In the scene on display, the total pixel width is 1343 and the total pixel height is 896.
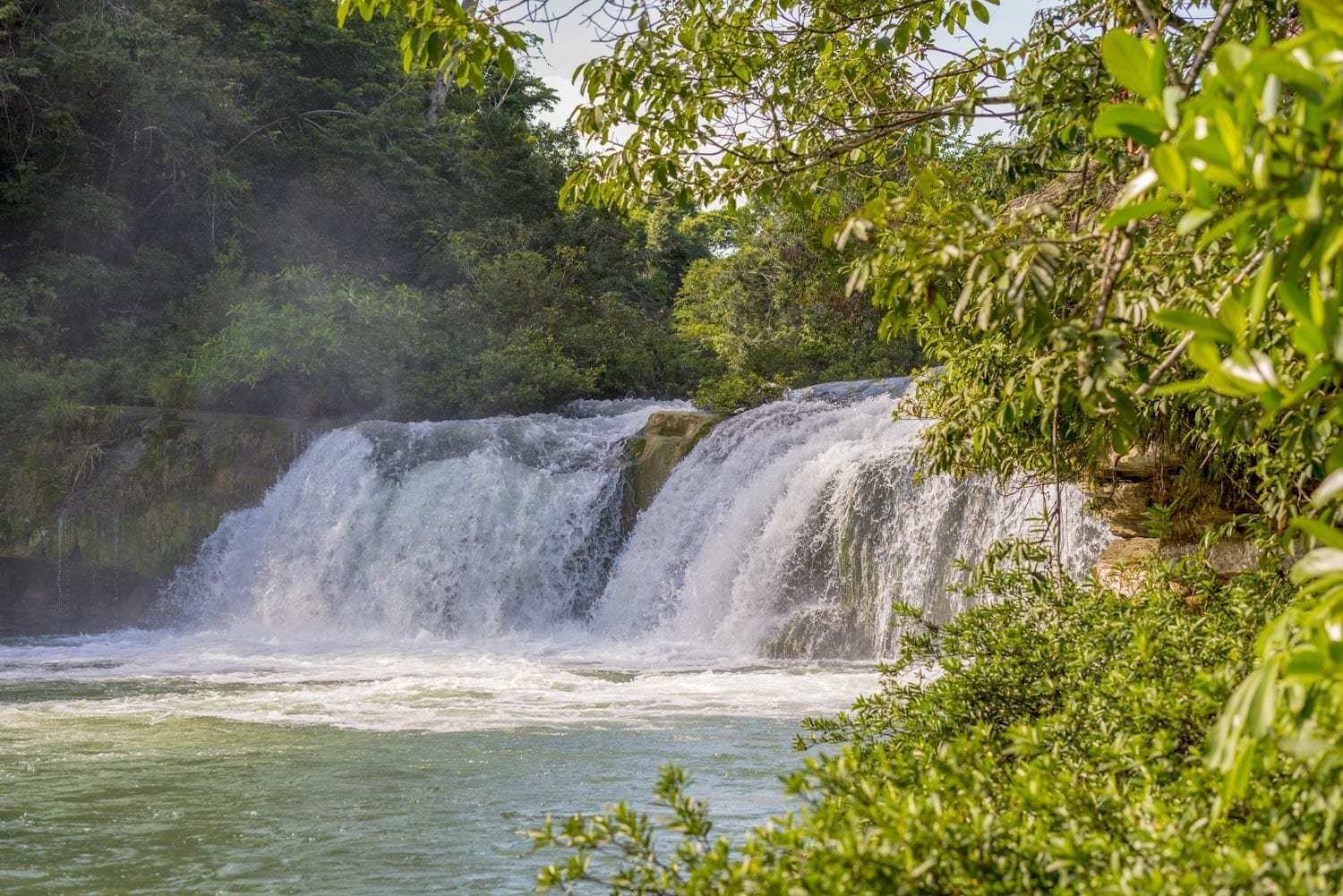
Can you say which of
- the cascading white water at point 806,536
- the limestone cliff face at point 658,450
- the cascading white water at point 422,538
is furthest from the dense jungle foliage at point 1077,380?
the cascading white water at point 422,538

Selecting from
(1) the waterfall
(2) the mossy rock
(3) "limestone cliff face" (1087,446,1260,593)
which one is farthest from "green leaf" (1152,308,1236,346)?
(2) the mossy rock

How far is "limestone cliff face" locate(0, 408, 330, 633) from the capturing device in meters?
16.3

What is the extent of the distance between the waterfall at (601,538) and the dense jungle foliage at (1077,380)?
5.68 meters

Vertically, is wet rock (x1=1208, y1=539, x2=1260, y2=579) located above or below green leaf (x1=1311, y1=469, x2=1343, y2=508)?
below

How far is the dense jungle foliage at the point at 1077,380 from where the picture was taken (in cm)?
167

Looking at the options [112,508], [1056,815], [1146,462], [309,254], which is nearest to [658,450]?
[112,508]

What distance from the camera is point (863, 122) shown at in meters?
5.28

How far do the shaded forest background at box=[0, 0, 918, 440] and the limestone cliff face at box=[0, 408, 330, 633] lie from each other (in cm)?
71

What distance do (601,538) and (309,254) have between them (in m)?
11.2

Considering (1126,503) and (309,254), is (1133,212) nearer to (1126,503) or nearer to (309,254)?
(1126,503)

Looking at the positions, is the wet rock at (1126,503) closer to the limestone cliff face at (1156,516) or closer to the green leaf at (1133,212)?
the limestone cliff face at (1156,516)

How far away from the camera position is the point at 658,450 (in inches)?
605

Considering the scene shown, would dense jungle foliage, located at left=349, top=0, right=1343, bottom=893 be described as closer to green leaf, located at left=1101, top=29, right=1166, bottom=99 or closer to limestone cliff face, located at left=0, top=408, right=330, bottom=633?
green leaf, located at left=1101, top=29, right=1166, bottom=99

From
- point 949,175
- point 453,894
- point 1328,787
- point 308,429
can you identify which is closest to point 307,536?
point 308,429
